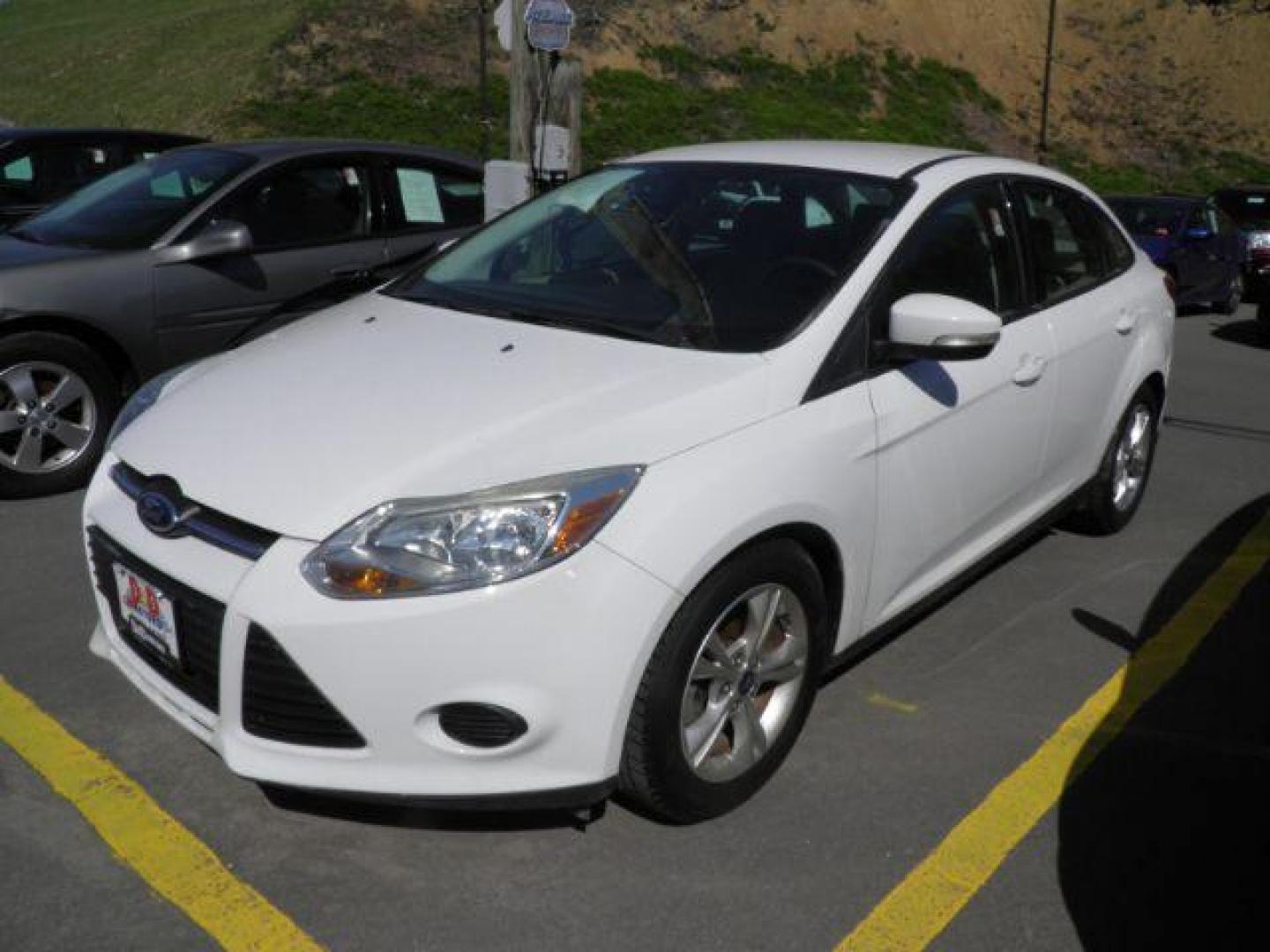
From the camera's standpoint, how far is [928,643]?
4074 millimetres

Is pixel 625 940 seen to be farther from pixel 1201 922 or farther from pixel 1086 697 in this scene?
pixel 1086 697

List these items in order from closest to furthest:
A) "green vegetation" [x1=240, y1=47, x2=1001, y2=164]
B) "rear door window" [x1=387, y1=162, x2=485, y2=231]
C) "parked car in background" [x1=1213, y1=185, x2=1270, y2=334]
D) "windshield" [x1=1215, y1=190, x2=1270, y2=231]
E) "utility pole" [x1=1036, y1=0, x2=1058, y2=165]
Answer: "rear door window" [x1=387, y1=162, x2=485, y2=231], "parked car in background" [x1=1213, y1=185, x2=1270, y2=334], "windshield" [x1=1215, y1=190, x2=1270, y2=231], "green vegetation" [x1=240, y1=47, x2=1001, y2=164], "utility pole" [x1=1036, y1=0, x2=1058, y2=165]

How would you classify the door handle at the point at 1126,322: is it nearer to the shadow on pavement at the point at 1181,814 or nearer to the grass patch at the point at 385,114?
the shadow on pavement at the point at 1181,814

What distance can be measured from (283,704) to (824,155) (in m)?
2.36

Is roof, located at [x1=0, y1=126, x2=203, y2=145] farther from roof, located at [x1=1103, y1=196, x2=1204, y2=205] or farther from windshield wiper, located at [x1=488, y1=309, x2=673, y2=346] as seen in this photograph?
roof, located at [x1=1103, y1=196, x2=1204, y2=205]

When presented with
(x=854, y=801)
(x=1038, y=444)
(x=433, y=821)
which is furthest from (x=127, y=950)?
(x=1038, y=444)

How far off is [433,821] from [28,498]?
3200 mm

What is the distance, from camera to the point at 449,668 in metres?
2.47

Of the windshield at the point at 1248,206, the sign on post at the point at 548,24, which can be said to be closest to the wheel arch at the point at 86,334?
the sign on post at the point at 548,24

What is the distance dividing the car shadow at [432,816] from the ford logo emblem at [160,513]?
668 millimetres

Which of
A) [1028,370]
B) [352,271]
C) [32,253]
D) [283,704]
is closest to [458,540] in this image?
[283,704]

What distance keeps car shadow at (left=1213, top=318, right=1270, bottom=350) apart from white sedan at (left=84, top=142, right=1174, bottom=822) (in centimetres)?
812

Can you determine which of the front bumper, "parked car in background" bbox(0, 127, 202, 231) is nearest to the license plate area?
the front bumper

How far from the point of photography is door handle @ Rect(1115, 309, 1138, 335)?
4.54 meters
